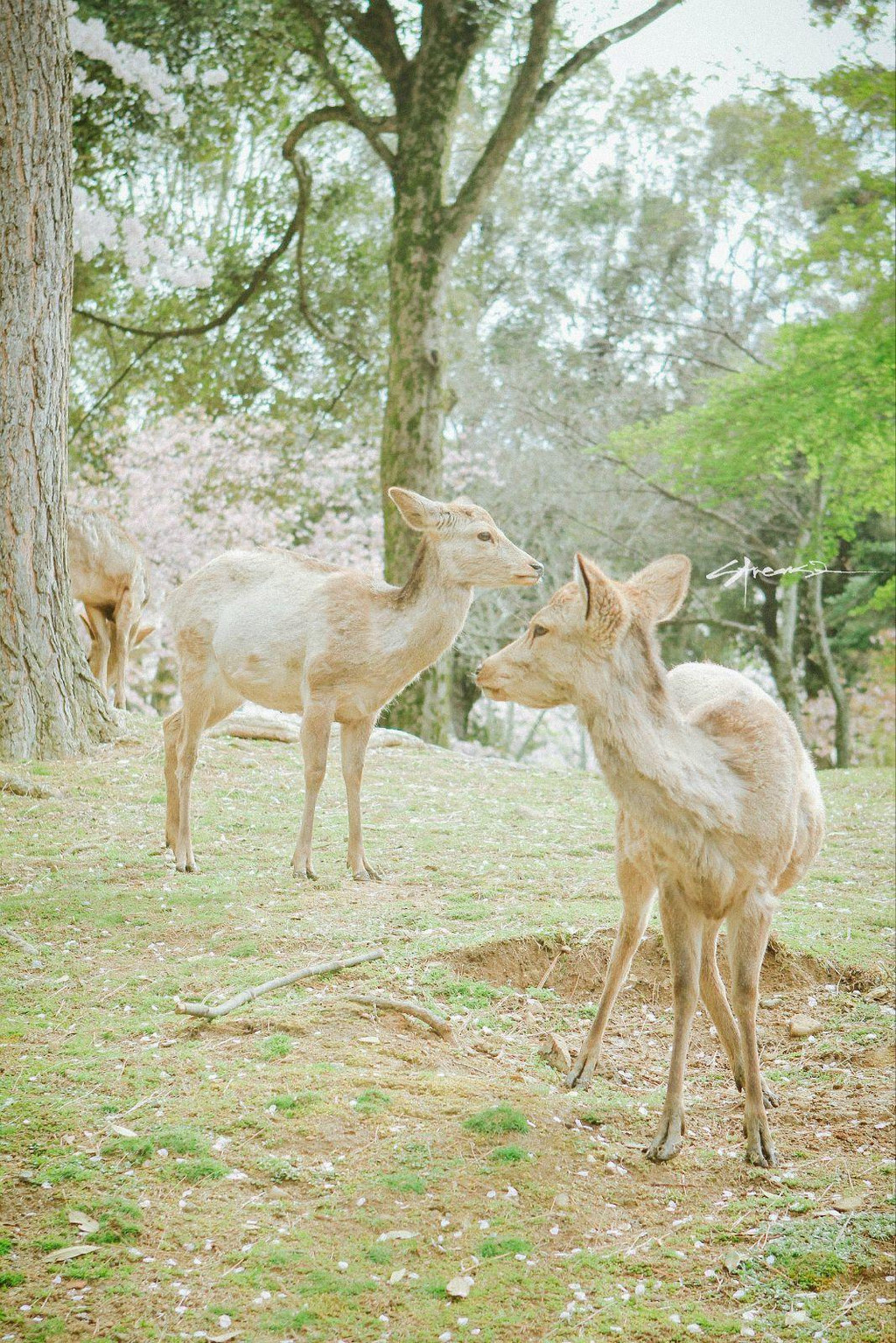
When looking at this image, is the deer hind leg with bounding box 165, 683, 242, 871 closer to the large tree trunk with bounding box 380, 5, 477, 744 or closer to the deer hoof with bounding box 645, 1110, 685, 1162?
the deer hoof with bounding box 645, 1110, 685, 1162

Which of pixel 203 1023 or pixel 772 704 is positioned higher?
pixel 772 704

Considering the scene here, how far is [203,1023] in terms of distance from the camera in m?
4.21

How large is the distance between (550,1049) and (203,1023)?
1211mm

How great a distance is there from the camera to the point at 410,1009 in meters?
4.38

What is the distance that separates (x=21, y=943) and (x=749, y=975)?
9.19ft

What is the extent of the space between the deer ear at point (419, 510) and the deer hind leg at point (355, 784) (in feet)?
3.47

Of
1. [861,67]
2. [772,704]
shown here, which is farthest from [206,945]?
[861,67]

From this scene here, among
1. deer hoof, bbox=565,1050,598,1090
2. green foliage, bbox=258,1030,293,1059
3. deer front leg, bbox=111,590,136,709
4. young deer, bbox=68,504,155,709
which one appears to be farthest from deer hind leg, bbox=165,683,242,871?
deer front leg, bbox=111,590,136,709

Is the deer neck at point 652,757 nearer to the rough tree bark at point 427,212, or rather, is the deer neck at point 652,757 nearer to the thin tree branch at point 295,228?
the rough tree bark at point 427,212

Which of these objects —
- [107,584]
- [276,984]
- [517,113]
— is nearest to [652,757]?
[276,984]

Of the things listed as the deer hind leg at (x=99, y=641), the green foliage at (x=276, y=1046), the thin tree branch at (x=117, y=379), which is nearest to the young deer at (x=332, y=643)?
the green foliage at (x=276, y=1046)

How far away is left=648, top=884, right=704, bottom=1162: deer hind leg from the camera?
367cm

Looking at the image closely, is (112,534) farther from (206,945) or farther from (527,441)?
(527,441)

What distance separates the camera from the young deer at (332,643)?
247 inches
